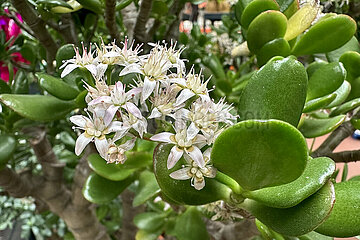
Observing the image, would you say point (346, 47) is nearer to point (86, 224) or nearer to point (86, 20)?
point (86, 20)

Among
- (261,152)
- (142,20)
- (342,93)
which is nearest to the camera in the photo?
(261,152)

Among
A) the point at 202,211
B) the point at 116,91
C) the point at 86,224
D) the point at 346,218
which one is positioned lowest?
the point at 86,224

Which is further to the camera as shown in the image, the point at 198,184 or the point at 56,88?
the point at 56,88

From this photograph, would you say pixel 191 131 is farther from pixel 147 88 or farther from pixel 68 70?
pixel 68 70

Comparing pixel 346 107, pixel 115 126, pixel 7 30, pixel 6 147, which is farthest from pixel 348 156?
pixel 7 30

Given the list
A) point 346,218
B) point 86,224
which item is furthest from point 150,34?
point 346,218

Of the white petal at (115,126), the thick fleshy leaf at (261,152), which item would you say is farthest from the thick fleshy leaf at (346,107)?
the white petal at (115,126)

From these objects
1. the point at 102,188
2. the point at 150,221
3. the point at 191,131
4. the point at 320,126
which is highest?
the point at 191,131

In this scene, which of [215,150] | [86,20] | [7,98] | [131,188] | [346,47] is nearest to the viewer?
[215,150]
